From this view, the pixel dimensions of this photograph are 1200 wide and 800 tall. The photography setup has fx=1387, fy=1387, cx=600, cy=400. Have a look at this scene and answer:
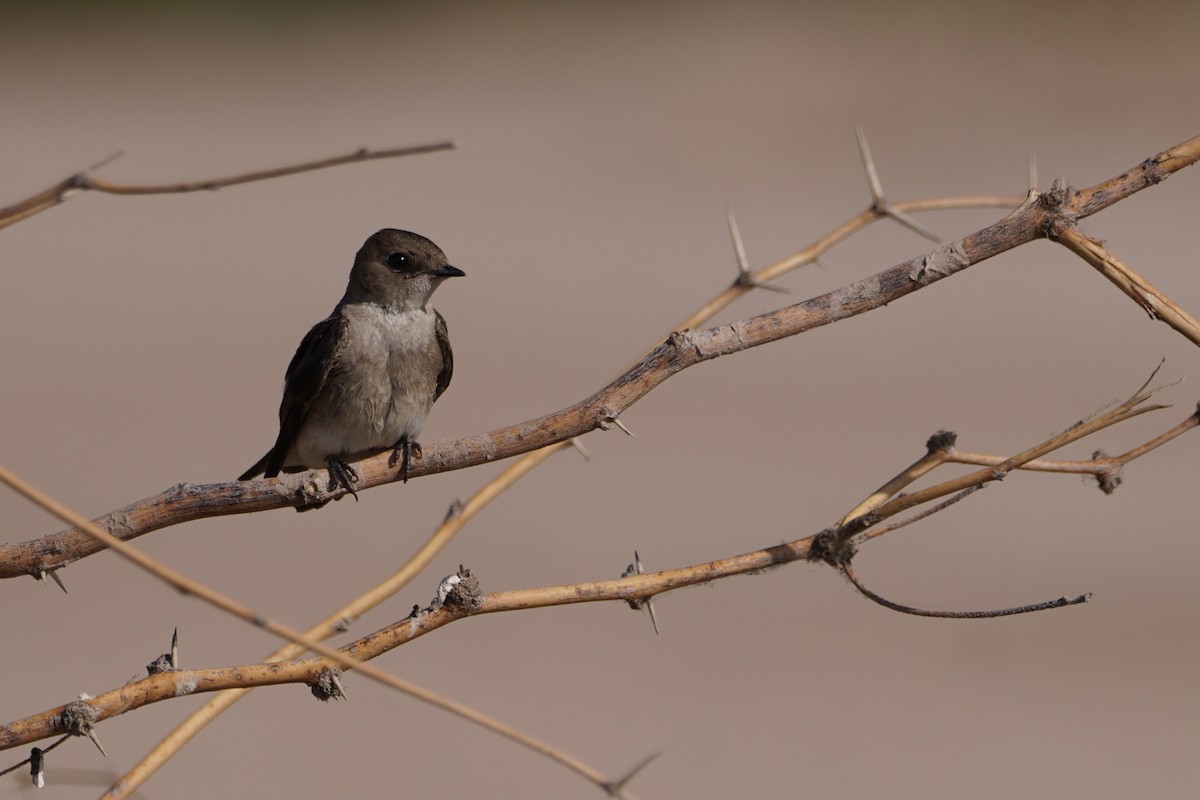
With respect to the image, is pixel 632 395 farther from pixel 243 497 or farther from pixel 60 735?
pixel 60 735

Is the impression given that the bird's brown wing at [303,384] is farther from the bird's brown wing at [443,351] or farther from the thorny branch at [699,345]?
the thorny branch at [699,345]

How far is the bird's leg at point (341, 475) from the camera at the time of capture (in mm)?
4170

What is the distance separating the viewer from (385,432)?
20.4ft

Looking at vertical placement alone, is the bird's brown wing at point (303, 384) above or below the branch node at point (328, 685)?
above

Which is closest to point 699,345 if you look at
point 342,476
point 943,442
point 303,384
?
point 943,442

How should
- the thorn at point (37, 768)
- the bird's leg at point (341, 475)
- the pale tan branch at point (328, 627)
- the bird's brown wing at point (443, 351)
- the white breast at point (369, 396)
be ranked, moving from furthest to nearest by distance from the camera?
the bird's brown wing at point (443, 351) < the white breast at point (369, 396) < the bird's leg at point (341, 475) < the pale tan branch at point (328, 627) < the thorn at point (37, 768)

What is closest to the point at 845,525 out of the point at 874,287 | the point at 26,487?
the point at 874,287

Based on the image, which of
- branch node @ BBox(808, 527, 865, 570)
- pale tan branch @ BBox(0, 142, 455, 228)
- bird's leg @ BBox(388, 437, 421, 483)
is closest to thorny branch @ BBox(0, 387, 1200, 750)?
branch node @ BBox(808, 527, 865, 570)

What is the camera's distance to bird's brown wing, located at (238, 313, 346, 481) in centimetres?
624

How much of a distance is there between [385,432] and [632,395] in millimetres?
3414

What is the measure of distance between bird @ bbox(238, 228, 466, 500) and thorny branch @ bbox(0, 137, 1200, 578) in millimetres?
3021

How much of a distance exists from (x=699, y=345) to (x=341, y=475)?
8.58 ft

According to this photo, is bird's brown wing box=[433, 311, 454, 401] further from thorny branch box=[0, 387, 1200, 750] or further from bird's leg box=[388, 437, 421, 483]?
thorny branch box=[0, 387, 1200, 750]

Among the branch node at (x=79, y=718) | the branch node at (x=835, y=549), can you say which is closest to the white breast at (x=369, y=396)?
the branch node at (x=79, y=718)
